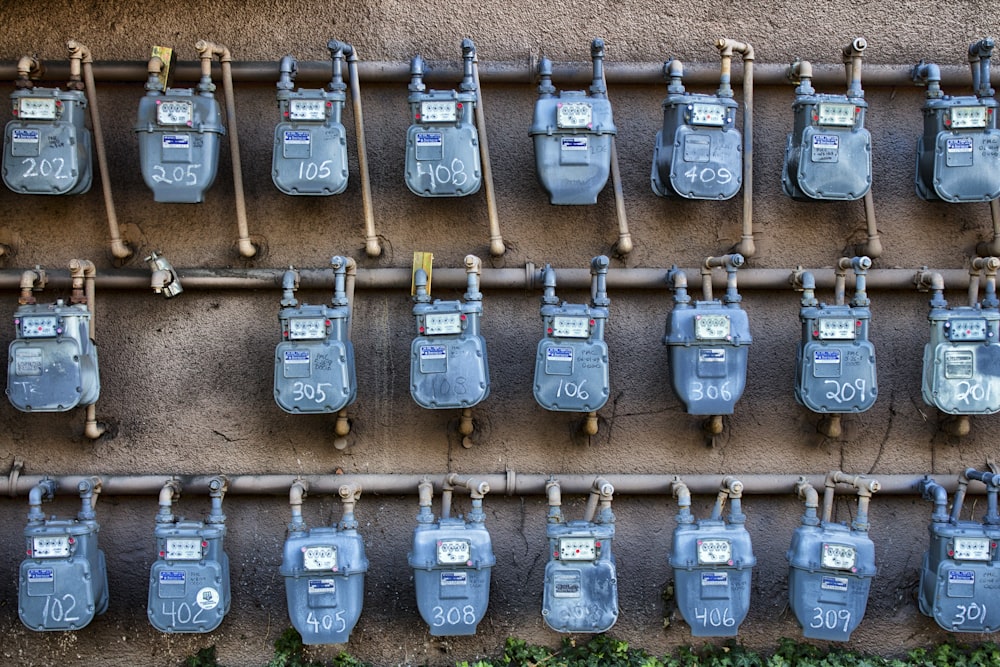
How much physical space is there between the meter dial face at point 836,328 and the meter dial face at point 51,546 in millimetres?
3322

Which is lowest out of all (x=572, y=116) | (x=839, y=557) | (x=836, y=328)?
(x=839, y=557)

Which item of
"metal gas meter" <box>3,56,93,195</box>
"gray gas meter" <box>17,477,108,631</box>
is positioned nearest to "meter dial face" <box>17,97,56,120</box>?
"metal gas meter" <box>3,56,93,195</box>

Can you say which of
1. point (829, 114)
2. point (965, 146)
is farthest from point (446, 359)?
A: point (965, 146)

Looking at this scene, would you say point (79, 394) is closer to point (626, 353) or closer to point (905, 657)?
point (626, 353)

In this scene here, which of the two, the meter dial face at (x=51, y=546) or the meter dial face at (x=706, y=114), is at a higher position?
the meter dial face at (x=706, y=114)

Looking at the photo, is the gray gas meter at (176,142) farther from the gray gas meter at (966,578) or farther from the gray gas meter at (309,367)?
the gray gas meter at (966,578)

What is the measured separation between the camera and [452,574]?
386 centimetres

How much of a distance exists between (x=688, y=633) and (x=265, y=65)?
3335 millimetres

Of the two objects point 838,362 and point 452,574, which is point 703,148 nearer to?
point 838,362

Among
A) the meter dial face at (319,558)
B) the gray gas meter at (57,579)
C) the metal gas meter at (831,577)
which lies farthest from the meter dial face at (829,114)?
the gray gas meter at (57,579)

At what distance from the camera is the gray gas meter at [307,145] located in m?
3.98

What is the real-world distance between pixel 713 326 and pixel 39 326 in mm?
2866

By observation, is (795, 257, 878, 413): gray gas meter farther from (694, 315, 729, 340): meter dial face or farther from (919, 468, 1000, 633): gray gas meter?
(919, 468, 1000, 633): gray gas meter

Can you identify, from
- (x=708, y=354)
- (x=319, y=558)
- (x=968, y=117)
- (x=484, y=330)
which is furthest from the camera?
(x=484, y=330)
